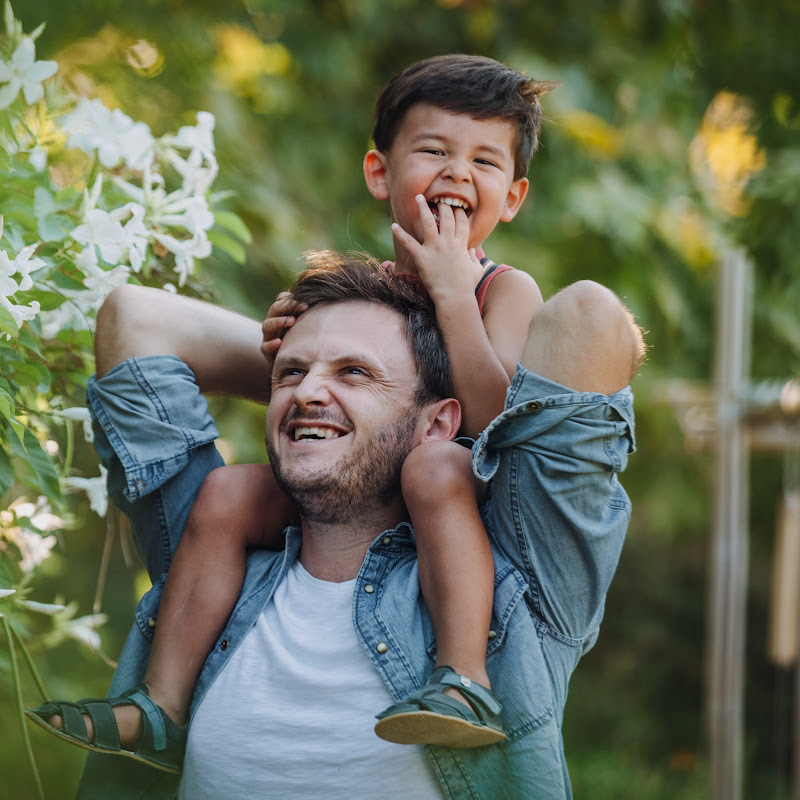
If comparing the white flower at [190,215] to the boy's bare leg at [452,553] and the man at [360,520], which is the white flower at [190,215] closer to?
the man at [360,520]

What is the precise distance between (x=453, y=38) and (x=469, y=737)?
174 inches

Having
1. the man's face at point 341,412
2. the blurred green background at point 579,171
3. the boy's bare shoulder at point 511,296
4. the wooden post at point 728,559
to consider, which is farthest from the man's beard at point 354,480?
the wooden post at point 728,559

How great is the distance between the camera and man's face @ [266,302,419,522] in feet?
4.66

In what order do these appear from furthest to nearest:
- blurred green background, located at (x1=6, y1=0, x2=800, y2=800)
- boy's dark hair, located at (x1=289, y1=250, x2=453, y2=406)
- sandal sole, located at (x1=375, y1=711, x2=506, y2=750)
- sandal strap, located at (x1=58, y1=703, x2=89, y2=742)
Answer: blurred green background, located at (x1=6, y1=0, x2=800, y2=800), boy's dark hair, located at (x1=289, y1=250, x2=453, y2=406), sandal strap, located at (x1=58, y1=703, x2=89, y2=742), sandal sole, located at (x1=375, y1=711, x2=506, y2=750)

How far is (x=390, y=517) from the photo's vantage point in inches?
59.0

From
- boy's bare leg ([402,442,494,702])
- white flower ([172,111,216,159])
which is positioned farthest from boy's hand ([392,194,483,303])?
white flower ([172,111,216,159])

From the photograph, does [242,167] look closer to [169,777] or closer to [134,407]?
[134,407]

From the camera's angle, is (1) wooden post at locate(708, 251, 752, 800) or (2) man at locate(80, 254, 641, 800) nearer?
(2) man at locate(80, 254, 641, 800)

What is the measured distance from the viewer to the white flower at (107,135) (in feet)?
5.45

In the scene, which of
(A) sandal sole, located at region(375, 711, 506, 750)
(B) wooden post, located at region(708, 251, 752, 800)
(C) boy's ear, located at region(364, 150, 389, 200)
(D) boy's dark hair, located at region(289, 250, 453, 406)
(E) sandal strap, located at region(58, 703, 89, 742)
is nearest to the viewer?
(A) sandal sole, located at region(375, 711, 506, 750)

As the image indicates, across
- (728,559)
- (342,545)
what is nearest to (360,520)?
(342,545)

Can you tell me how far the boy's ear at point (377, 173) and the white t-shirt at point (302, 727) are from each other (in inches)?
28.2

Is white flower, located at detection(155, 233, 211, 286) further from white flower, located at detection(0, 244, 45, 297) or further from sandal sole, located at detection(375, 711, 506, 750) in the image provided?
sandal sole, located at detection(375, 711, 506, 750)

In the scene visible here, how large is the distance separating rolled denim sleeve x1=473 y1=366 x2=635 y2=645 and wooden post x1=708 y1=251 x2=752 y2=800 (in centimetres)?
350
